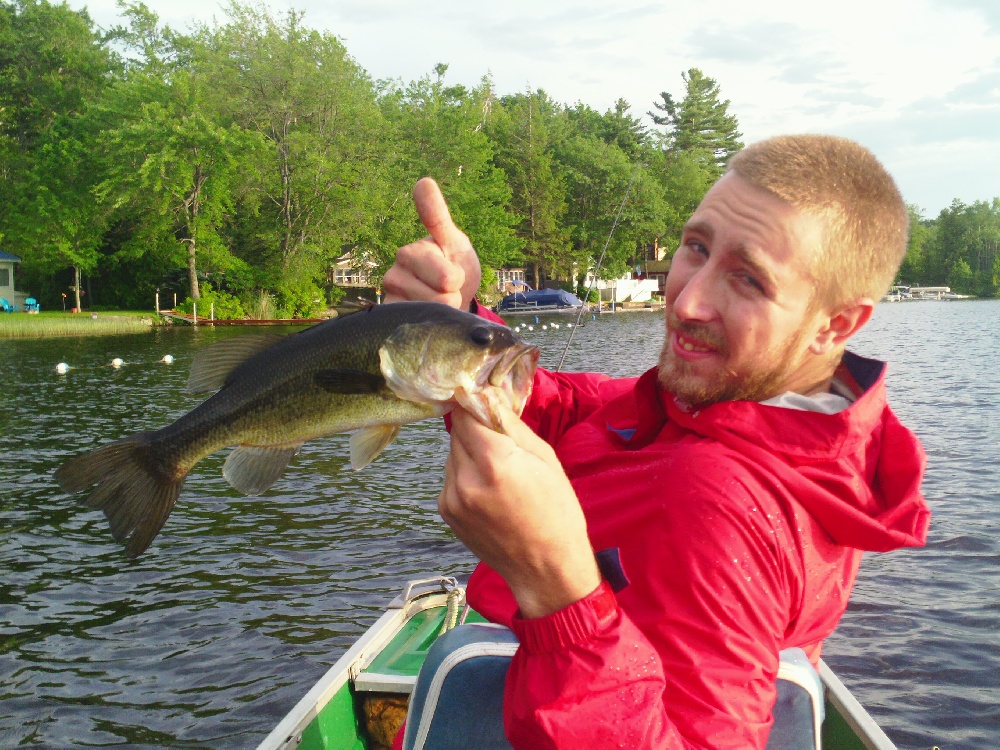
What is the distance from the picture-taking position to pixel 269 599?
9.65 metres

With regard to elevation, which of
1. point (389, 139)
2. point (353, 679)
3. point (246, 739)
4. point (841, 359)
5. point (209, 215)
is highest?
point (389, 139)

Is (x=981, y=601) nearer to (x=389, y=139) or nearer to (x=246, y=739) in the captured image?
(x=246, y=739)

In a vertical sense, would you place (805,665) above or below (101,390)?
above

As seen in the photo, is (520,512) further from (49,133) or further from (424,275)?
(49,133)

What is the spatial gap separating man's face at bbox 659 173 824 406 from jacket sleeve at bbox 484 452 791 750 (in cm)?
48

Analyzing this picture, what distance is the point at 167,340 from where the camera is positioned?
125 ft

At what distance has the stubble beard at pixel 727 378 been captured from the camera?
2.47 m

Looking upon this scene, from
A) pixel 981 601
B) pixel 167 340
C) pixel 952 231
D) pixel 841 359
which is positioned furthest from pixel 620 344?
pixel 952 231

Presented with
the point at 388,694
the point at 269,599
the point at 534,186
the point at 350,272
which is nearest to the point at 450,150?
the point at 350,272

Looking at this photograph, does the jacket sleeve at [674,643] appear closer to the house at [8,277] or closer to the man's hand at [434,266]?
the man's hand at [434,266]

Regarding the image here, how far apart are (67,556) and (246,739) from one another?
17.2 feet

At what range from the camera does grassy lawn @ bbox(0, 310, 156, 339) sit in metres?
38.9

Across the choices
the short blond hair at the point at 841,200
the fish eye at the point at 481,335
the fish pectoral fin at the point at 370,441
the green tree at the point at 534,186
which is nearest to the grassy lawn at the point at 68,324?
the green tree at the point at 534,186

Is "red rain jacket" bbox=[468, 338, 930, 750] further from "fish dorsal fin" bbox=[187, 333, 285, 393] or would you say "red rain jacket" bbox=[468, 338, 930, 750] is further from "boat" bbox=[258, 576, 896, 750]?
"boat" bbox=[258, 576, 896, 750]
